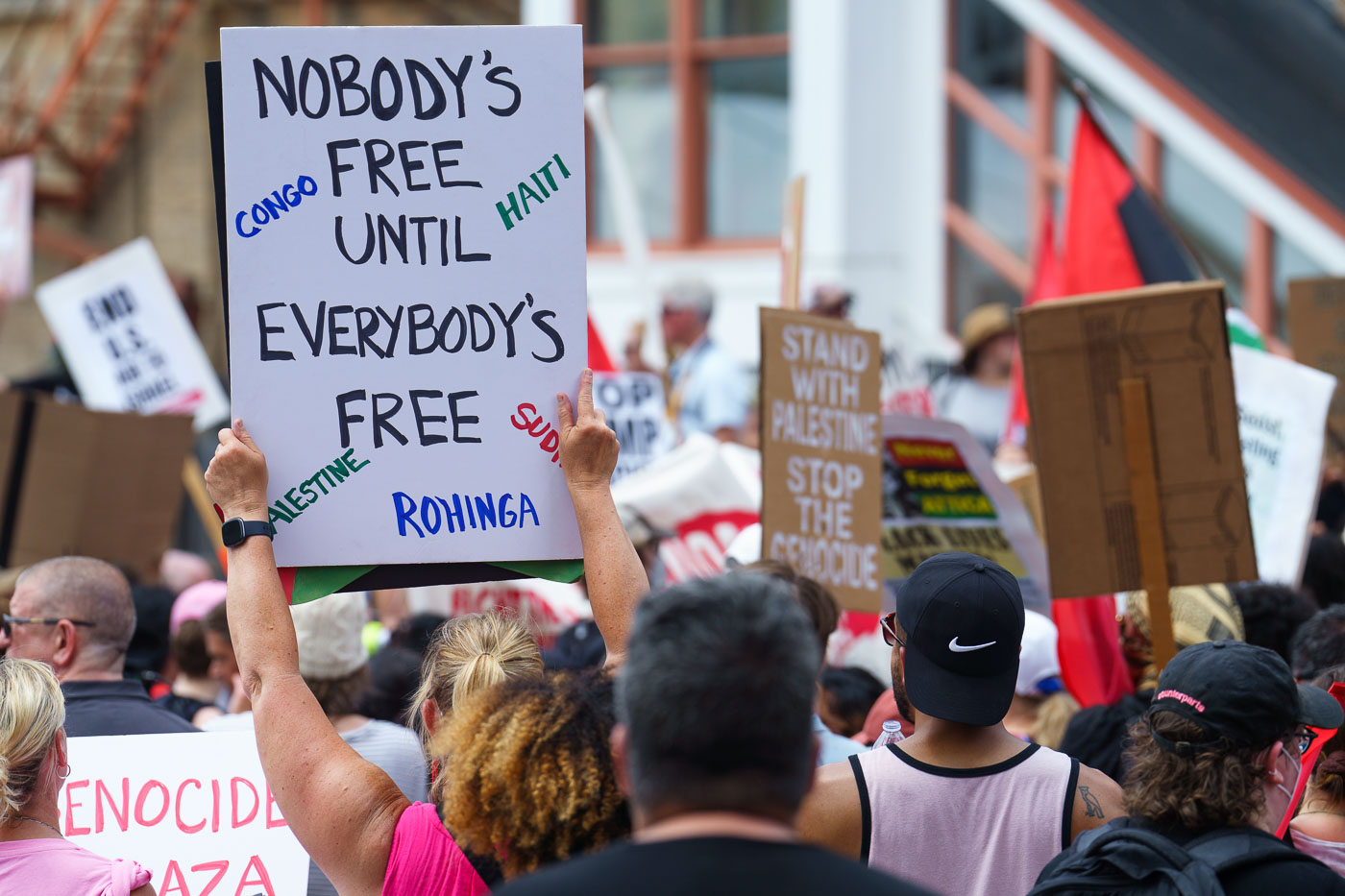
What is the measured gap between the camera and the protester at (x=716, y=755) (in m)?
1.56

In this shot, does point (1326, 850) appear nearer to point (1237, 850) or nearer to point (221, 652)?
point (1237, 850)

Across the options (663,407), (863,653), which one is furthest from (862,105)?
(863,653)

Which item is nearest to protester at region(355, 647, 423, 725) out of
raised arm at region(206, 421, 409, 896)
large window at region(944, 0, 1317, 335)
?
raised arm at region(206, 421, 409, 896)

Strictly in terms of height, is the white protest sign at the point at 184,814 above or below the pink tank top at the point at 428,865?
below

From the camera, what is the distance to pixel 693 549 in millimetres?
6527

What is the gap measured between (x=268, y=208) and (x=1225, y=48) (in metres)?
8.99

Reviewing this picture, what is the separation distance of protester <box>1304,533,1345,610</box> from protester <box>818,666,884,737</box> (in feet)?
6.25

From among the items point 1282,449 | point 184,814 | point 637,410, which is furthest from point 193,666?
point 1282,449

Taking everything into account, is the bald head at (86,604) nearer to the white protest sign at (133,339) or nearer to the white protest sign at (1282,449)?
the white protest sign at (1282,449)

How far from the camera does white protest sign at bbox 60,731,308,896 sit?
135 inches

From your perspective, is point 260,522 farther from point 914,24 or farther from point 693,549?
point 914,24

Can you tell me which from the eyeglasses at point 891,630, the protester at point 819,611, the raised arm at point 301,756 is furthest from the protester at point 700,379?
the raised arm at point 301,756

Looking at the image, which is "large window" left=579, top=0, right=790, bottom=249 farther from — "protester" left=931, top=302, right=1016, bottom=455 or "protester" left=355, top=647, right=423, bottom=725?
"protester" left=355, top=647, right=423, bottom=725

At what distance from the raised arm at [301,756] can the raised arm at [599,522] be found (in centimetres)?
49
